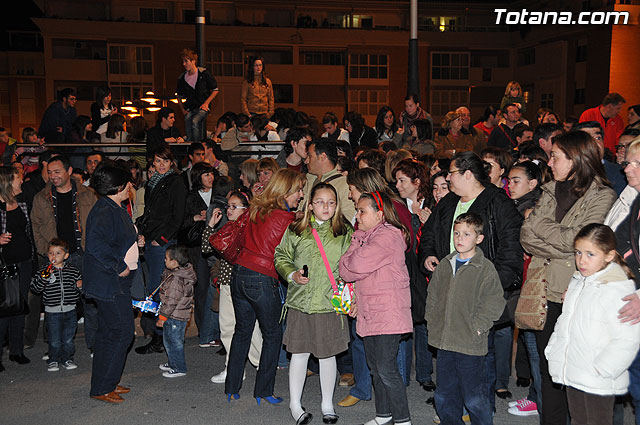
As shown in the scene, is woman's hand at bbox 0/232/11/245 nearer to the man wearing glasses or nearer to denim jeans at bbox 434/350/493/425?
denim jeans at bbox 434/350/493/425

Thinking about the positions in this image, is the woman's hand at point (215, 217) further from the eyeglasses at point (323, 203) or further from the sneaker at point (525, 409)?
the sneaker at point (525, 409)

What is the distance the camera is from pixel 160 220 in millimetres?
8016

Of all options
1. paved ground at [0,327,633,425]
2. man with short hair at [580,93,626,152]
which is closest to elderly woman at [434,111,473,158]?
man with short hair at [580,93,626,152]

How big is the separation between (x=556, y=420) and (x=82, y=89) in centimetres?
4282

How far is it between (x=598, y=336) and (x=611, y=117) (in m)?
7.24

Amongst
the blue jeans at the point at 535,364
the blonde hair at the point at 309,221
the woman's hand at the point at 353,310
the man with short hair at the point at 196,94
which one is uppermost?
the man with short hair at the point at 196,94

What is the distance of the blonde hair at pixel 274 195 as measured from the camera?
5980mm

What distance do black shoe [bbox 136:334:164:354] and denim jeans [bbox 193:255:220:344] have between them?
1.63 ft

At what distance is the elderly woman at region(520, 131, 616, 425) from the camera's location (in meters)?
4.74

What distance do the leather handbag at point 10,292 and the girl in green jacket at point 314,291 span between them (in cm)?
348

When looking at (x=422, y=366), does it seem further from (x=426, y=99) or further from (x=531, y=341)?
(x=426, y=99)

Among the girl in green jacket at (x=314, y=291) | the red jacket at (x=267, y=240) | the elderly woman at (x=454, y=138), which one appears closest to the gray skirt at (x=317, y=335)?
the girl in green jacket at (x=314, y=291)

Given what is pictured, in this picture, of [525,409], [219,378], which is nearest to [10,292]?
[219,378]

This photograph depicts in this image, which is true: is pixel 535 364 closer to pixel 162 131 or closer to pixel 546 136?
pixel 546 136
